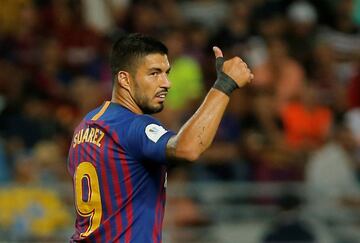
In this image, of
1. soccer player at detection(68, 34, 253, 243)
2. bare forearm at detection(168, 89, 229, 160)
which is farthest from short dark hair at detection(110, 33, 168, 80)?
bare forearm at detection(168, 89, 229, 160)

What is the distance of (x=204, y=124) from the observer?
4.73 m

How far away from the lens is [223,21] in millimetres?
13211

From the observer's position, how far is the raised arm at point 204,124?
4707mm

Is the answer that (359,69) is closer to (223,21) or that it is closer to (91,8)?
(223,21)

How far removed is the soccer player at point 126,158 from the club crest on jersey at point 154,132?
5 centimetres

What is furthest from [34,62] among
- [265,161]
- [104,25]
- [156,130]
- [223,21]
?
[156,130]

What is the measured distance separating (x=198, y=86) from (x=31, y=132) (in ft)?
6.82

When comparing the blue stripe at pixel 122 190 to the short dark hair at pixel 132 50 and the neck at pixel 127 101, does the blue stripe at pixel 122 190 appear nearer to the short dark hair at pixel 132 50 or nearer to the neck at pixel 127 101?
the neck at pixel 127 101

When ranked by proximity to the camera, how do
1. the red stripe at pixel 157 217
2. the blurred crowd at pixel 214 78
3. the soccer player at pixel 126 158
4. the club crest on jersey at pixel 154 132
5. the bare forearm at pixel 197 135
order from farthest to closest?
the blurred crowd at pixel 214 78
the red stripe at pixel 157 217
the soccer player at pixel 126 158
the club crest on jersey at pixel 154 132
the bare forearm at pixel 197 135

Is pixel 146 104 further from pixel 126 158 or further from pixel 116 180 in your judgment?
pixel 116 180

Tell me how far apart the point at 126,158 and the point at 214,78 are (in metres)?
7.13

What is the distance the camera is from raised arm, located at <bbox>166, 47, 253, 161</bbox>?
471 centimetres

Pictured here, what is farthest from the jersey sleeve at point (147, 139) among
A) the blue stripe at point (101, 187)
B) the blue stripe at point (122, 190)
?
the blue stripe at point (101, 187)

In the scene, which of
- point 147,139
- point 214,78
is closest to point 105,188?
point 147,139
